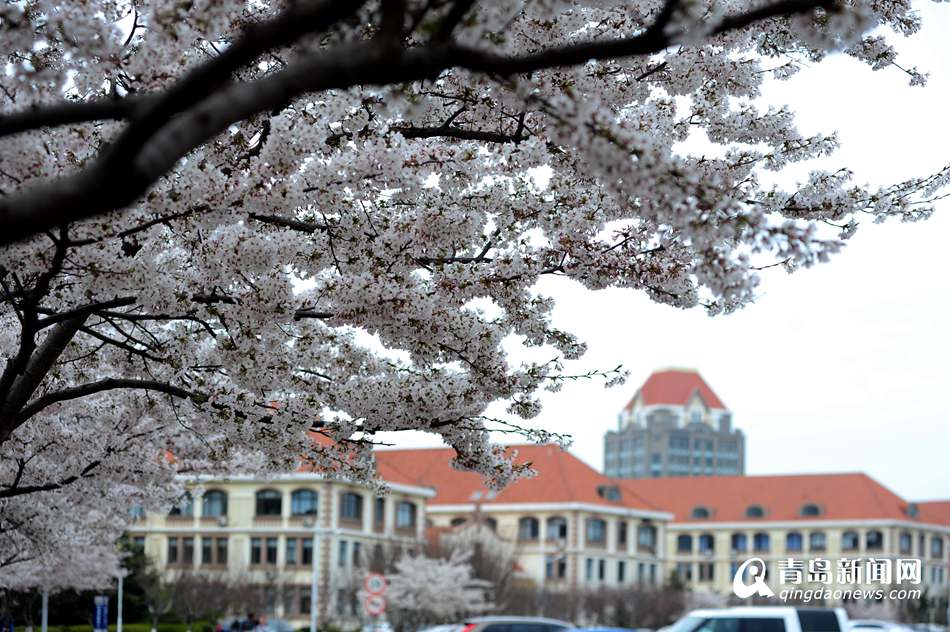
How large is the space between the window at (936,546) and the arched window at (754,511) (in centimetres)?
1444

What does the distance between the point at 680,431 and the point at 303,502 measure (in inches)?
4157

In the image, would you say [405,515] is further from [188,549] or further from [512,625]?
[512,625]

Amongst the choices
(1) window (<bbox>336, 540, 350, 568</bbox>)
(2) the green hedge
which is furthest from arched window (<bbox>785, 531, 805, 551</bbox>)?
(2) the green hedge

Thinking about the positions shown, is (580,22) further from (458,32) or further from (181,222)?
(458,32)

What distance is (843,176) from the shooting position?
9430 millimetres

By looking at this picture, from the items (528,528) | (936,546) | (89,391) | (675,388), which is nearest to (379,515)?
(528,528)

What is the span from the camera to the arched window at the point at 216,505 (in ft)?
248

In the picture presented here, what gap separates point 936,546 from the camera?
108000mm

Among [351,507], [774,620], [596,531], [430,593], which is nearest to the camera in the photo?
[774,620]

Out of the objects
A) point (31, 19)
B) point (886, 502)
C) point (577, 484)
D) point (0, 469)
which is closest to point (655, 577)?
point (577, 484)

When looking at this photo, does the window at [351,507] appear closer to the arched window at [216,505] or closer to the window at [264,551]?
the window at [264,551]

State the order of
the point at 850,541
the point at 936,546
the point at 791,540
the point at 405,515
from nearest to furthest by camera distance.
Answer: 1. the point at 405,515
2. the point at 850,541
3. the point at 791,540
4. the point at 936,546

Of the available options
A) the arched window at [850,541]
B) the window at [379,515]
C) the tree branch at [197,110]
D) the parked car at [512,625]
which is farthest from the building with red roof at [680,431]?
the tree branch at [197,110]

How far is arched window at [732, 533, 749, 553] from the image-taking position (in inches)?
4097
